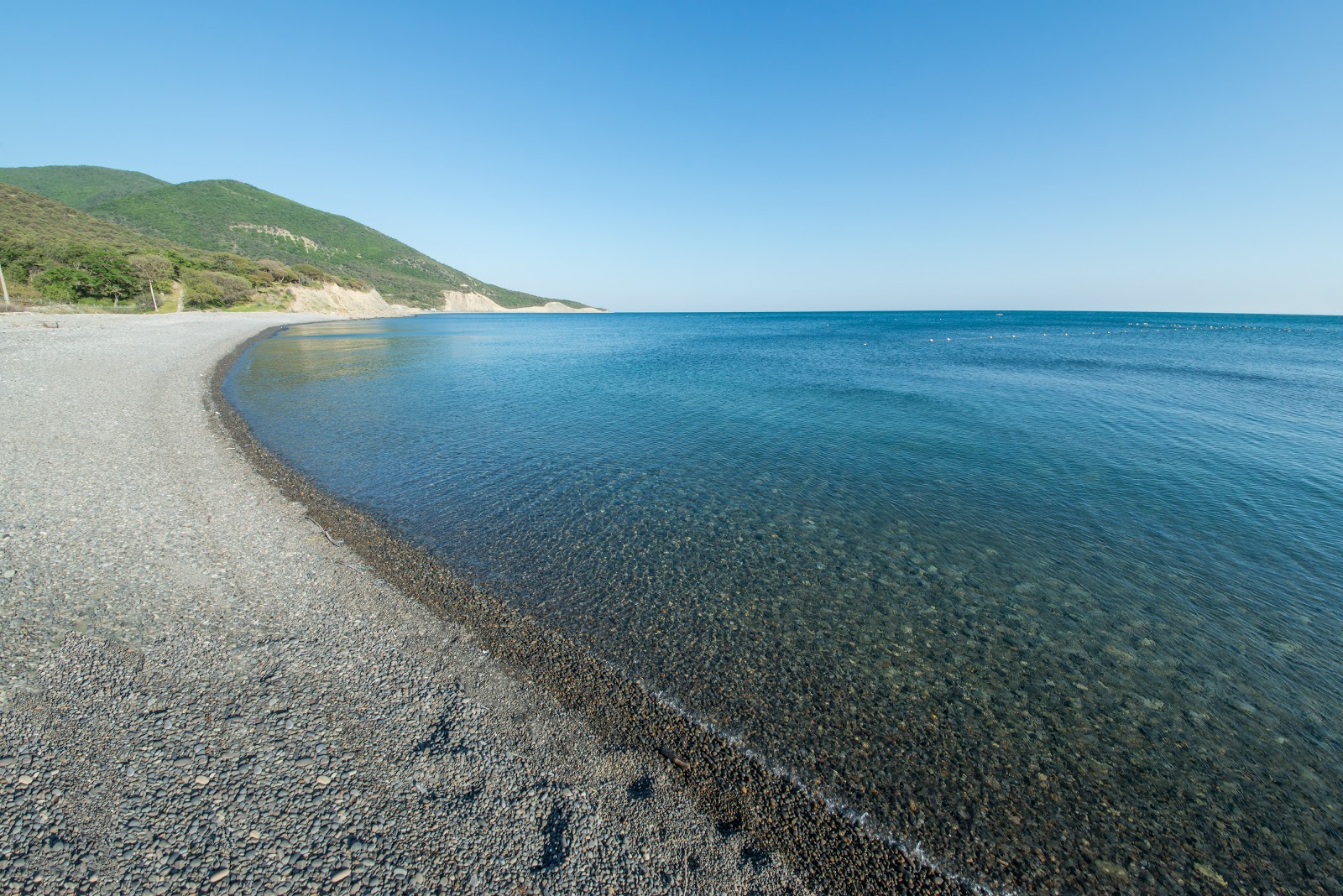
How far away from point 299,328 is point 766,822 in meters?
88.6

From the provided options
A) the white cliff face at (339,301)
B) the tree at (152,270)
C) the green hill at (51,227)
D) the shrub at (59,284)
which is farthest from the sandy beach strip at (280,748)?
the white cliff face at (339,301)

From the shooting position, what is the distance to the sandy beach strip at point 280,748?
3.94 metres

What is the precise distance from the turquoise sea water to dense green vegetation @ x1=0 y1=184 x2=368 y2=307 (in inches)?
2404

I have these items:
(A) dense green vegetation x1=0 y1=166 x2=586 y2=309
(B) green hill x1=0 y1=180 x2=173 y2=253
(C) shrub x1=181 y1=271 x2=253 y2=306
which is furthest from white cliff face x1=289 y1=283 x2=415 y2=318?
(B) green hill x1=0 y1=180 x2=173 y2=253

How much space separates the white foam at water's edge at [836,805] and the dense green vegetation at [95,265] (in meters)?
80.7

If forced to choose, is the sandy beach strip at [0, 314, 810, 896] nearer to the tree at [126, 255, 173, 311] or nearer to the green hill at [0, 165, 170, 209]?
the tree at [126, 255, 173, 311]

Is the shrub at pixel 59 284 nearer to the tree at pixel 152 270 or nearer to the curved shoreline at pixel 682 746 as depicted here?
the tree at pixel 152 270

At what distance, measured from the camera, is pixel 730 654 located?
7.17 meters

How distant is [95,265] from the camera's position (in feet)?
187

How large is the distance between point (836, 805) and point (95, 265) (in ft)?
297

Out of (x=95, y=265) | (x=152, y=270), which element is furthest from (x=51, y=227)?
(x=95, y=265)

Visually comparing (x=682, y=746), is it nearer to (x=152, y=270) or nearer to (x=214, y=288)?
(x=152, y=270)

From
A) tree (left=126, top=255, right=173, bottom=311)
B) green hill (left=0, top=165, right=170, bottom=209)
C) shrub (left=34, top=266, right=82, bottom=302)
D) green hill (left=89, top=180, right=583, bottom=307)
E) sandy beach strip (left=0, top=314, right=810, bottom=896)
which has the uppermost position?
green hill (left=0, top=165, right=170, bottom=209)

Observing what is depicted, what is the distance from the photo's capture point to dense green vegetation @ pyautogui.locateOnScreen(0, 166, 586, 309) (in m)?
133
